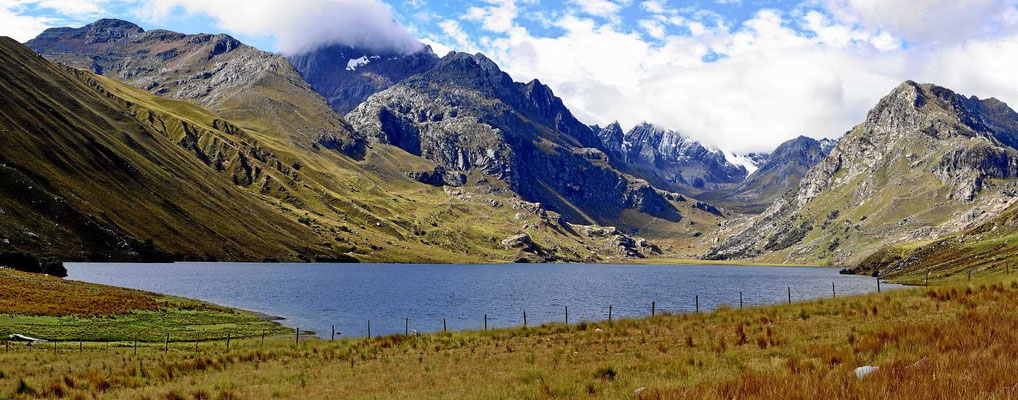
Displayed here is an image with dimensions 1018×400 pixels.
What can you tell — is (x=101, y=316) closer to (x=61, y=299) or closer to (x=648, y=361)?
(x=61, y=299)

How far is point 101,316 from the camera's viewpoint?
228 ft

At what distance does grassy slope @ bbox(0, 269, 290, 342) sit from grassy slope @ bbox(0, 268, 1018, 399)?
12027 millimetres

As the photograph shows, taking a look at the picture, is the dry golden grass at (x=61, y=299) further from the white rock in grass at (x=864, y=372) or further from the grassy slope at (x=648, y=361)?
the white rock in grass at (x=864, y=372)

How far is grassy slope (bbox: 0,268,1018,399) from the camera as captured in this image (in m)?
12.4

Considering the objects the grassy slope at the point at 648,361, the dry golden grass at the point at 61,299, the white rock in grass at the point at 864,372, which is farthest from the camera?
the dry golden grass at the point at 61,299

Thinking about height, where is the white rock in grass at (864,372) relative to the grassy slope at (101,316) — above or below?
above

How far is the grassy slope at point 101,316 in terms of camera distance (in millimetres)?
59312

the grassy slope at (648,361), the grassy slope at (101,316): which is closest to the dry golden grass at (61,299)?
the grassy slope at (101,316)

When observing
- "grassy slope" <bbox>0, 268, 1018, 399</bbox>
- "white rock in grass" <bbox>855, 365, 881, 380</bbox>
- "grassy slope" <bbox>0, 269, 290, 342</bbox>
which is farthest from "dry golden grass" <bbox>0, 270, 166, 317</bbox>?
"white rock in grass" <bbox>855, 365, 881, 380</bbox>

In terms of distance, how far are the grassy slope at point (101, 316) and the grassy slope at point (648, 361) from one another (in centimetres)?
1203

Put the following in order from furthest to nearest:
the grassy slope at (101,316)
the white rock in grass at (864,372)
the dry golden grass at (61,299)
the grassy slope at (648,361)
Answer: the dry golden grass at (61,299) → the grassy slope at (101,316) → the white rock in grass at (864,372) → the grassy slope at (648,361)

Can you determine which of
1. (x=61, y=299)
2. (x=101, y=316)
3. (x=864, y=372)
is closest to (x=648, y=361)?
(x=864, y=372)

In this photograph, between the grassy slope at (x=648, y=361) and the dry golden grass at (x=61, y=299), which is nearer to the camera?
the grassy slope at (x=648, y=361)

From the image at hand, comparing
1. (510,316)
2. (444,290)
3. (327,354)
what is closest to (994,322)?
(327,354)
